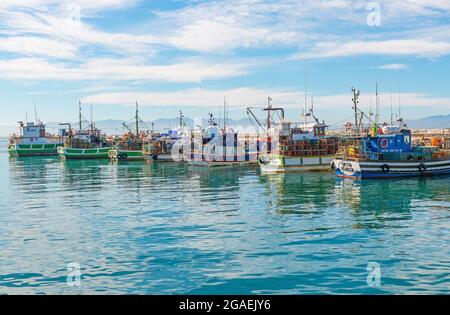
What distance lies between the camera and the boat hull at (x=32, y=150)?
141625 mm

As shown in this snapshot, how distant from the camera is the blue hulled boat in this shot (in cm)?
5272

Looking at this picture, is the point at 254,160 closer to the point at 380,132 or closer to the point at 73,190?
the point at 380,132

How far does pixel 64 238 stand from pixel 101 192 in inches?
894

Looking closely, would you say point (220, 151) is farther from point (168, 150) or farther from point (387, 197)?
point (387, 197)

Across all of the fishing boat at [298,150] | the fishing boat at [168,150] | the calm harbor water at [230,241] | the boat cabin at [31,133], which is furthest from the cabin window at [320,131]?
the boat cabin at [31,133]

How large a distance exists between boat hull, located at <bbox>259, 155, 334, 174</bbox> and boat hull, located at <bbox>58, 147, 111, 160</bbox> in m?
64.6

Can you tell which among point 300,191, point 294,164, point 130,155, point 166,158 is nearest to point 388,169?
point 300,191

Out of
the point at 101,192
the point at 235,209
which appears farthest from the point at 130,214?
the point at 101,192

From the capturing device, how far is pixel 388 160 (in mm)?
53625

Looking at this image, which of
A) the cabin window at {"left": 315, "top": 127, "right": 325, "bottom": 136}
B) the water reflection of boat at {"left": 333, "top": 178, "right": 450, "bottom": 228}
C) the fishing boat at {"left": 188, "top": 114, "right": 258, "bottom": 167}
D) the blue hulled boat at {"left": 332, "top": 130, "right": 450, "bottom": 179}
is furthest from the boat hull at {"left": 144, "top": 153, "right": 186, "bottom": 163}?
the water reflection of boat at {"left": 333, "top": 178, "right": 450, "bottom": 228}

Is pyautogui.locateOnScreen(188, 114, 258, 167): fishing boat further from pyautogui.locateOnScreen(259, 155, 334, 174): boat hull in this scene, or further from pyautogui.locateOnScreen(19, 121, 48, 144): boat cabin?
pyautogui.locateOnScreen(19, 121, 48, 144): boat cabin

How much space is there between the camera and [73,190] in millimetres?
49531

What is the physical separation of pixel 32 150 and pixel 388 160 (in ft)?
392
